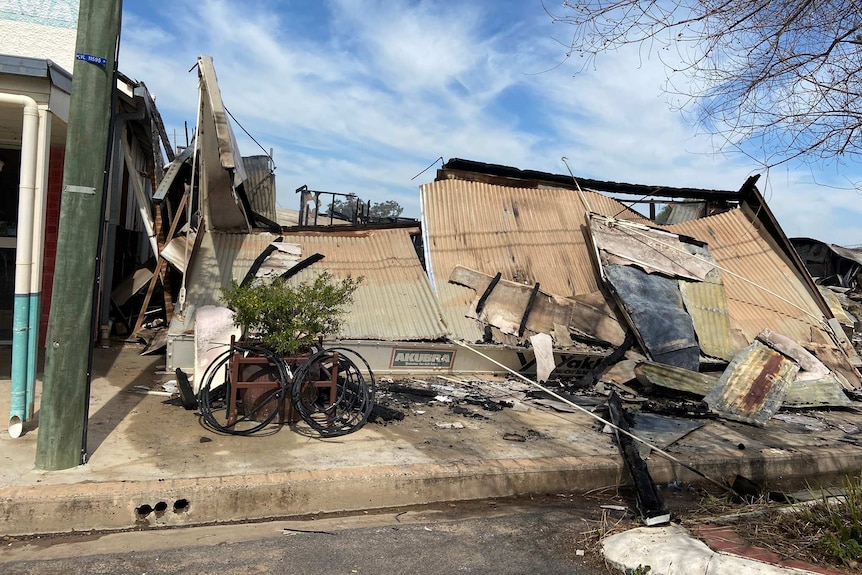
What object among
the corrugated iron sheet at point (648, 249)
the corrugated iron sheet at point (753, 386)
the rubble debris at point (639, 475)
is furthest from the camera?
the corrugated iron sheet at point (648, 249)

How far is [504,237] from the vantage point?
10.8 meters

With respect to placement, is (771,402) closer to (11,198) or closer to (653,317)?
(653,317)

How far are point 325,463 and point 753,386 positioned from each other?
6378mm

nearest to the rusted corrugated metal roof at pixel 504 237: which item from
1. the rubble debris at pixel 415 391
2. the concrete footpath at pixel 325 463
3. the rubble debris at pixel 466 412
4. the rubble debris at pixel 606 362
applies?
the rubble debris at pixel 606 362

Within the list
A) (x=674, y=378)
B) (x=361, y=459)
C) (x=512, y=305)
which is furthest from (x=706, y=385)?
(x=361, y=459)

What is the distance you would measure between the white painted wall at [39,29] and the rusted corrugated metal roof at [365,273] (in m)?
3.03

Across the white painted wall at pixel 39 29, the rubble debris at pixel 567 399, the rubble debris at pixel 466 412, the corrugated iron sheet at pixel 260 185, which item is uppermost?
the white painted wall at pixel 39 29

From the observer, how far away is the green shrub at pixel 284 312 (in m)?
5.95

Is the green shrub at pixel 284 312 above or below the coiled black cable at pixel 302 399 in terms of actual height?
above

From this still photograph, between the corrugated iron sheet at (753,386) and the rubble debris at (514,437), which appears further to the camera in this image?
the corrugated iron sheet at (753,386)

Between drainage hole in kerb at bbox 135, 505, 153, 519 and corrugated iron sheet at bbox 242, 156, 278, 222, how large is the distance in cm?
694

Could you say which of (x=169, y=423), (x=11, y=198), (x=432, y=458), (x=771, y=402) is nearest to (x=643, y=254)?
Answer: (x=771, y=402)

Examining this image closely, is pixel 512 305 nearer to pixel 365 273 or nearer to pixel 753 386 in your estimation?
pixel 365 273

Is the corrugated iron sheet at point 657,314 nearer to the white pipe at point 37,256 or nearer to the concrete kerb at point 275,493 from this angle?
the concrete kerb at point 275,493
